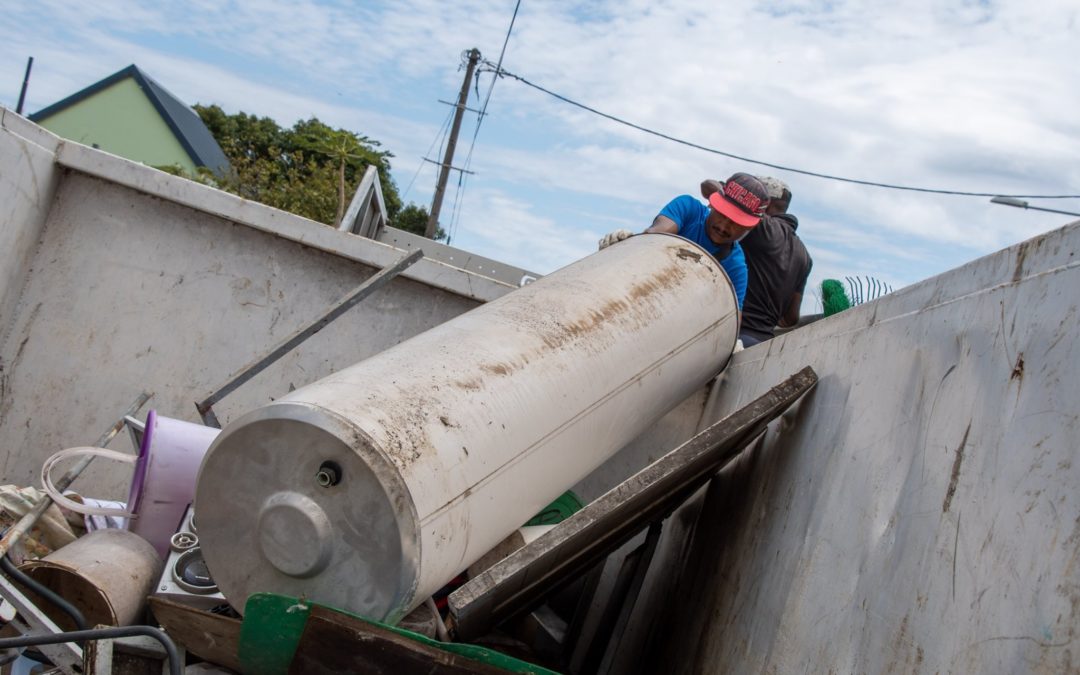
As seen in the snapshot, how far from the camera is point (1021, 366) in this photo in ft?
5.97

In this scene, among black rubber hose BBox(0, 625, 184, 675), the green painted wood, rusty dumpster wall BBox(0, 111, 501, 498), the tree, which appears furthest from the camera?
the tree

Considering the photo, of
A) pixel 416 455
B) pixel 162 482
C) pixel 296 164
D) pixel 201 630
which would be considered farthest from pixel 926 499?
pixel 296 164

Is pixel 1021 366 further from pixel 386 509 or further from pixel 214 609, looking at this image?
pixel 214 609

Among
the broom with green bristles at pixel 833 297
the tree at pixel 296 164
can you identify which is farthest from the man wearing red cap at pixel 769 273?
the tree at pixel 296 164

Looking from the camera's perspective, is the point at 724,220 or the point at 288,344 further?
the point at 724,220

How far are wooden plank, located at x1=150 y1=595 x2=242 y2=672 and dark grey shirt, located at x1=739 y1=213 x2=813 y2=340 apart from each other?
10.6 feet

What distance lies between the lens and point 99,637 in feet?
7.44

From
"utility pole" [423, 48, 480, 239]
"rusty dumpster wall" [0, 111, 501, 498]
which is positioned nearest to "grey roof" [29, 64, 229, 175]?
"utility pole" [423, 48, 480, 239]

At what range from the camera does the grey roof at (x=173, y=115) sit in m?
27.5

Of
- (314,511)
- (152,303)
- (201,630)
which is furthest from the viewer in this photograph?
(152,303)

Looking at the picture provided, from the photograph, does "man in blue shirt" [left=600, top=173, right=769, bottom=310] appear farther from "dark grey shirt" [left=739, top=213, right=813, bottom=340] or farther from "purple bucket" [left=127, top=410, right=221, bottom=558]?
"purple bucket" [left=127, top=410, right=221, bottom=558]

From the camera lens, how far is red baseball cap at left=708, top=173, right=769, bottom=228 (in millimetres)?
4277

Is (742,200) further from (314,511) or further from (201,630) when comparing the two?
(201,630)

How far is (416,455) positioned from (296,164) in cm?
2661
